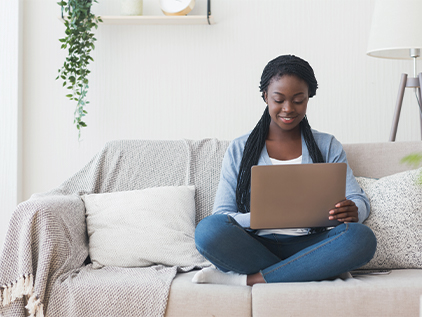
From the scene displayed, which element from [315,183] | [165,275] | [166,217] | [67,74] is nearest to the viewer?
[315,183]

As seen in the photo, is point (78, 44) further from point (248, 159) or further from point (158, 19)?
point (248, 159)

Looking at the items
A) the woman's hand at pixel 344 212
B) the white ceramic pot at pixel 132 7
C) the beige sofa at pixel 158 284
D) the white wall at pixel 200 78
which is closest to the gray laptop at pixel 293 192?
the woman's hand at pixel 344 212

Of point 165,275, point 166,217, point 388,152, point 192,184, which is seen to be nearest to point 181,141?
point 192,184

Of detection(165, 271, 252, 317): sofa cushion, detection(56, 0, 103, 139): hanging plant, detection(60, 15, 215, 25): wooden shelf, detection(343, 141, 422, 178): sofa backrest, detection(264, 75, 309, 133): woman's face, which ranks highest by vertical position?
detection(60, 15, 215, 25): wooden shelf

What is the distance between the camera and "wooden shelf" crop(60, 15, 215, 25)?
2391mm

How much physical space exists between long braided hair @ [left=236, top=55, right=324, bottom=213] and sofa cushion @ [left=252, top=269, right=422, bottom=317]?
445 millimetres

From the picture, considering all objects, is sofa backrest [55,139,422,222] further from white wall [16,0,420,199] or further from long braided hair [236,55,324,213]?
white wall [16,0,420,199]

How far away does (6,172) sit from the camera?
2.53 m

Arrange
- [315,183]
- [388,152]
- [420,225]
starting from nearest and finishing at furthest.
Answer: [315,183], [420,225], [388,152]

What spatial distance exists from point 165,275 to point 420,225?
901 mm

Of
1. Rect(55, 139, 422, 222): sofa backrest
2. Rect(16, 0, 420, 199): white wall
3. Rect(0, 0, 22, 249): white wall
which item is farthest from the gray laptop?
Rect(0, 0, 22, 249): white wall

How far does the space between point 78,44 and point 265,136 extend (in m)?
1.13

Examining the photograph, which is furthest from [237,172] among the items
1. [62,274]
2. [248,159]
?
[62,274]

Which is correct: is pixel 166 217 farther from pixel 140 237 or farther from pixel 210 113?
pixel 210 113
